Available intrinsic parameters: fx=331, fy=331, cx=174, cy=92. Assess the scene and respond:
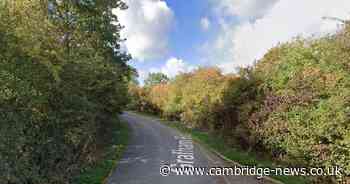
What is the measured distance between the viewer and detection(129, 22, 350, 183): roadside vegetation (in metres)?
9.23

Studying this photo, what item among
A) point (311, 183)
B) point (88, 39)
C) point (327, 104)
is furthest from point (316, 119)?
point (88, 39)

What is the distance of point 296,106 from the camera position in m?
12.2

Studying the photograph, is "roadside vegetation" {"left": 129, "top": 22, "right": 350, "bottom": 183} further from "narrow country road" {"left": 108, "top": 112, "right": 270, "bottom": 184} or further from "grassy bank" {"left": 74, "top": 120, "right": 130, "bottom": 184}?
"grassy bank" {"left": 74, "top": 120, "right": 130, "bottom": 184}

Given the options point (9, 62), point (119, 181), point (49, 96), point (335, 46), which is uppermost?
point (335, 46)

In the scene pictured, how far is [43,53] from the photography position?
31.1 ft

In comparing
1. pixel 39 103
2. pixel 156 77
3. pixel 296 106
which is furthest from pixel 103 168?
pixel 156 77

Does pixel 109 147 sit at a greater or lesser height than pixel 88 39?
lesser

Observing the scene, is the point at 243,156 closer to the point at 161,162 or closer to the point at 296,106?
the point at 161,162

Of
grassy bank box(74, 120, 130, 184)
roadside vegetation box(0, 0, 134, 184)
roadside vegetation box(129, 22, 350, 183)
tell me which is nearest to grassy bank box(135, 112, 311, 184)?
roadside vegetation box(129, 22, 350, 183)

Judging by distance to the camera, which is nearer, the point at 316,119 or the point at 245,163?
the point at 316,119

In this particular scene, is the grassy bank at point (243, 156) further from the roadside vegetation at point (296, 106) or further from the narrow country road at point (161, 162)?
the narrow country road at point (161, 162)

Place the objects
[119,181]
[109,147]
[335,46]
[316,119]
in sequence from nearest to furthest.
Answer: [335,46] < [316,119] < [119,181] < [109,147]

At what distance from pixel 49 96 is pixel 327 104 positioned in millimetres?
8248

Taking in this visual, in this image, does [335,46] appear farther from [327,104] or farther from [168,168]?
[168,168]
